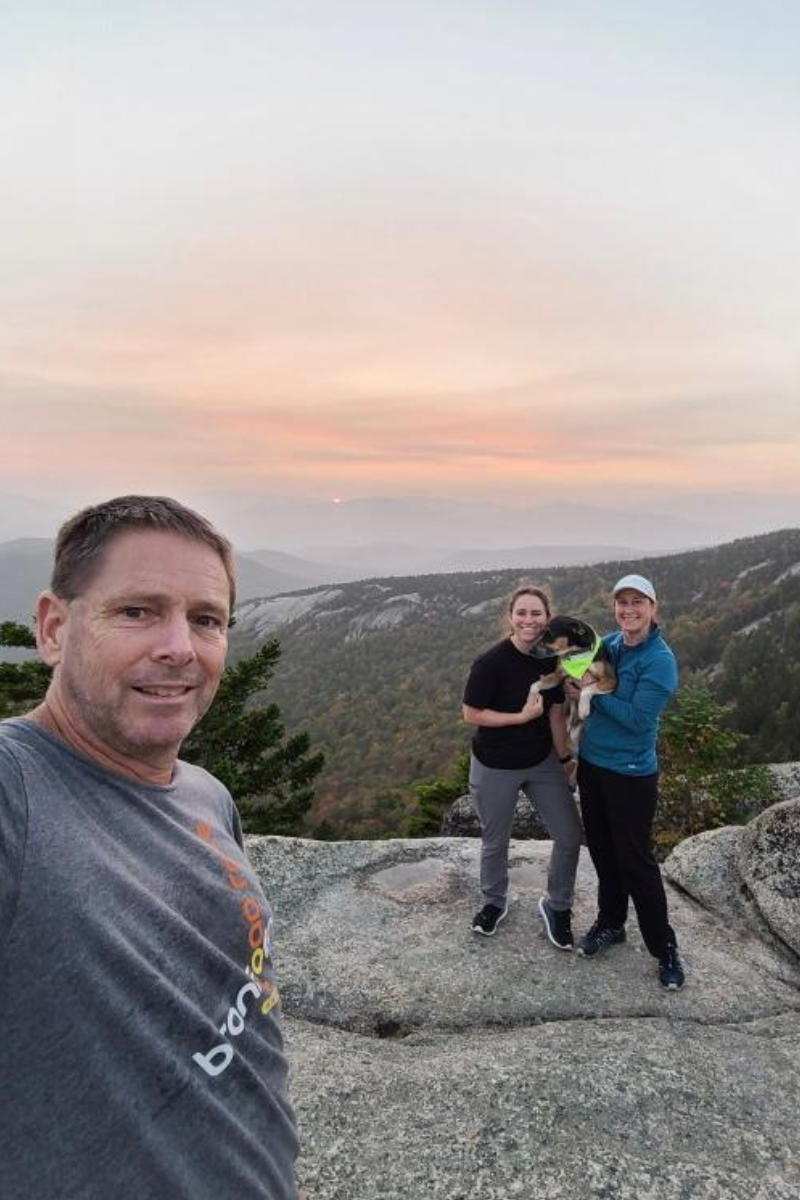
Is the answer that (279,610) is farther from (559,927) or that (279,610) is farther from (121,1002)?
(121,1002)

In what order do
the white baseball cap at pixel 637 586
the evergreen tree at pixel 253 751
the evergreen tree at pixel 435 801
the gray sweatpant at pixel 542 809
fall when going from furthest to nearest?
the evergreen tree at pixel 253 751, the evergreen tree at pixel 435 801, the gray sweatpant at pixel 542 809, the white baseball cap at pixel 637 586

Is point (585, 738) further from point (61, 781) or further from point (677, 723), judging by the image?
point (677, 723)

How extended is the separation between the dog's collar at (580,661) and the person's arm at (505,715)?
17.9 inches

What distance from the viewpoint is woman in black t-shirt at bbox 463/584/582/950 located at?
6.04m

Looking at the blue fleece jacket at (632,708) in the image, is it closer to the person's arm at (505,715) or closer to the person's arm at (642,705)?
the person's arm at (642,705)

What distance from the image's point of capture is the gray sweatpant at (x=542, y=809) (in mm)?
6223

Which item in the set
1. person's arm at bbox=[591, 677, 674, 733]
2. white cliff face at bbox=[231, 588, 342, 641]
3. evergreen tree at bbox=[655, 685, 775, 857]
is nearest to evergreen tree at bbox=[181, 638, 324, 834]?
evergreen tree at bbox=[655, 685, 775, 857]

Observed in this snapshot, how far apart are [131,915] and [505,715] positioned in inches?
186

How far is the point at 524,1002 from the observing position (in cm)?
570

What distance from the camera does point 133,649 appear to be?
1765 millimetres

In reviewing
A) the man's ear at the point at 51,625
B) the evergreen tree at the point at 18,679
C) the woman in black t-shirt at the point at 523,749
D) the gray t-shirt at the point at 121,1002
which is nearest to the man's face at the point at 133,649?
the man's ear at the point at 51,625

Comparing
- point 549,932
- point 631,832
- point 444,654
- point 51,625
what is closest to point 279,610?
point 444,654

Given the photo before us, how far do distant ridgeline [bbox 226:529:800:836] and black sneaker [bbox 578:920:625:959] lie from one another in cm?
1774

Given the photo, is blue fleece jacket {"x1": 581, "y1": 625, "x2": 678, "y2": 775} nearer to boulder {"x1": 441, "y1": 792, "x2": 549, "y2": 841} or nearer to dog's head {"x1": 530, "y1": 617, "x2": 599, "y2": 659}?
dog's head {"x1": 530, "y1": 617, "x2": 599, "y2": 659}
